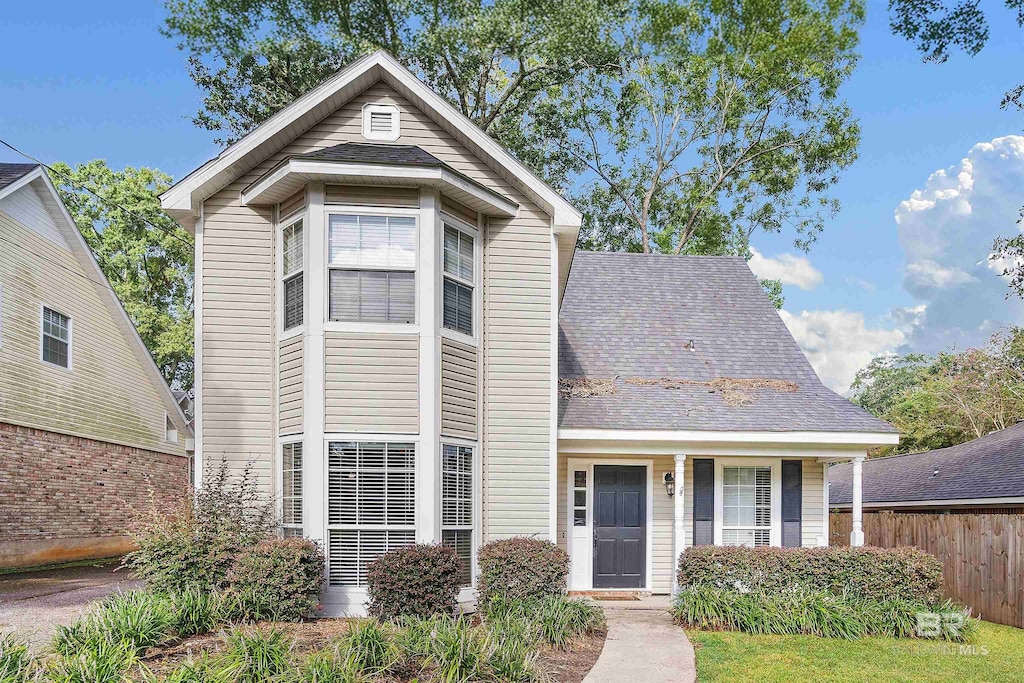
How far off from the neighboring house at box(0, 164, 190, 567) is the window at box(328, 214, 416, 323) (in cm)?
607

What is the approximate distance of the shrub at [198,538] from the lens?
29.1 ft

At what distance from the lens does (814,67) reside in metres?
24.3

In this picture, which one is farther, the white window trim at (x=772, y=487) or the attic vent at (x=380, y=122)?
the white window trim at (x=772, y=487)

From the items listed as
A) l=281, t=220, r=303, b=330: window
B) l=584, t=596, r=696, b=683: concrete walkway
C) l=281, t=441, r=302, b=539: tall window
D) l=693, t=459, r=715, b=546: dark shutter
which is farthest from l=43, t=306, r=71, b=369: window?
l=693, t=459, r=715, b=546: dark shutter

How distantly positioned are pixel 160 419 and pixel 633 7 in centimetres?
1827

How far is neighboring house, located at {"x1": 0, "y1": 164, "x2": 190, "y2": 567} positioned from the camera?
15.1m

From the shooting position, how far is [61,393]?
16625 millimetres

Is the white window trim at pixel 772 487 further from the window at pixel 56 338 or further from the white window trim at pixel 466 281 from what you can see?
the window at pixel 56 338

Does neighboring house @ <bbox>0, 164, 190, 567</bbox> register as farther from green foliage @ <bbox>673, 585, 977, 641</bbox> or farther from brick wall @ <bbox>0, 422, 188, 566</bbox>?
green foliage @ <bbox>673, 585, 977, 641</bbox>

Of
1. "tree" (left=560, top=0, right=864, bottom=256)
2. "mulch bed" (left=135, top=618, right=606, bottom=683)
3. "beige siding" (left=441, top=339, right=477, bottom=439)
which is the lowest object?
"mulch bed" (left=135, top=618, right=606, bottom=683)

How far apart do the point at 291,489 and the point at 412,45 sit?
16.8 meters

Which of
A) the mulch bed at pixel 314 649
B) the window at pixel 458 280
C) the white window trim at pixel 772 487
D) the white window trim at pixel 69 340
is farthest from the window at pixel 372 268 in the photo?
the white window trim at pixel 69 340

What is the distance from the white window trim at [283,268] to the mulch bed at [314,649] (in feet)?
11.4

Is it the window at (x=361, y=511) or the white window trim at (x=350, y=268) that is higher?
the white window trim at (x=350, y=268)
